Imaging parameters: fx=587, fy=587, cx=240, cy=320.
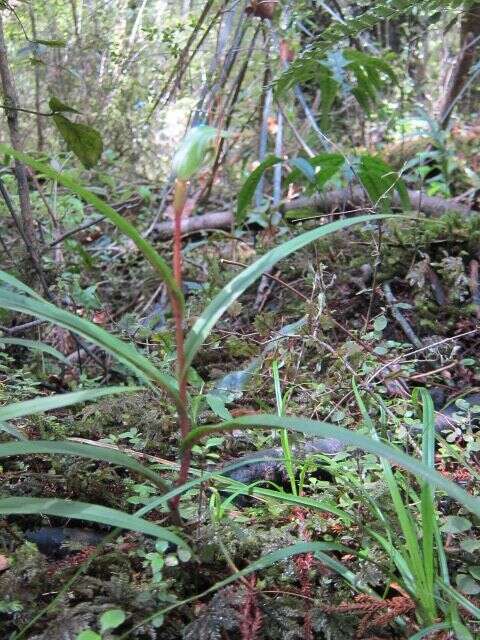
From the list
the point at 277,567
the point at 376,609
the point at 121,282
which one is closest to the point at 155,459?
the point at 277,567

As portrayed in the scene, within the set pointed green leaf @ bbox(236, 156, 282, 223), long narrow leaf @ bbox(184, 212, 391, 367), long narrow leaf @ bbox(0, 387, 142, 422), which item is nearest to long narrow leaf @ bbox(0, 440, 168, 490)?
long narrow leaf @ bbox(0, 387, 142, 422)

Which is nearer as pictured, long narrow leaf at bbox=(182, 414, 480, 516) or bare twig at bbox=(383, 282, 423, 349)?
long narrow leaf at bbox=(182, 414, 480, 516)

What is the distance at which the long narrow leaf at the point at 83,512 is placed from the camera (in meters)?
0.84

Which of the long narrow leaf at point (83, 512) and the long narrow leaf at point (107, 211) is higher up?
the long narrow leaf at point (107, 211)

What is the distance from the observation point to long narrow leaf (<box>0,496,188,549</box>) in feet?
2.77

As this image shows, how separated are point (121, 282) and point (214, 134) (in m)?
2.12

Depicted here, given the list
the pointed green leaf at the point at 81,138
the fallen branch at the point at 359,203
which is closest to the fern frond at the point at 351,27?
the fallen branch at the point at 359,203

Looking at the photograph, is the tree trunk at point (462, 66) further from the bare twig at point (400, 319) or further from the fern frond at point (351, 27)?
the bare twig at point (400, 319)

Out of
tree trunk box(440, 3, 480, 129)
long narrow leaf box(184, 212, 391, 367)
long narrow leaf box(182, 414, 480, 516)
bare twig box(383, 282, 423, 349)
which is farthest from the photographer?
tree trunk box(440, 3, 480, 129)

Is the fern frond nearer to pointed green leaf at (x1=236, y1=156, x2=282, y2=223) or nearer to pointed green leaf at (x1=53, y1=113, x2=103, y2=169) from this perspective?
pointed green leaf at (x1=236, y1=156, x2=282, y2=223)

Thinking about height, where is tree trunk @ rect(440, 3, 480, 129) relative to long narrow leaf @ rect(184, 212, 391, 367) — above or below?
above

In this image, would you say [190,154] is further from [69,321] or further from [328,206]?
[328,206]

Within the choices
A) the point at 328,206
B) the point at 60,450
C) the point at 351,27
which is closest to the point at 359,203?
the point at 328,206

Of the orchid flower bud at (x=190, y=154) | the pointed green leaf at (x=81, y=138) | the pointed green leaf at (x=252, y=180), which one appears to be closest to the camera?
the orchid flower bud at (x=190, y=154)
